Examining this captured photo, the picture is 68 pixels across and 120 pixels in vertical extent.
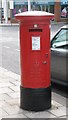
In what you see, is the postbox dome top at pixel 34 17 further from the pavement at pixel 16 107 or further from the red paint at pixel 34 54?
the pavement at pixel 16 107

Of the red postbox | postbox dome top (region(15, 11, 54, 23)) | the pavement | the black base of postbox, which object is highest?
postbox dome top (region(15, 11, 54, 23))

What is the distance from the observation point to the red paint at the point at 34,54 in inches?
222

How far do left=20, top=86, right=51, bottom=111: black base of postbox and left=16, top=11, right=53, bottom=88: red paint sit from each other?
0.08m

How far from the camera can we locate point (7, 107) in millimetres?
→ 5965

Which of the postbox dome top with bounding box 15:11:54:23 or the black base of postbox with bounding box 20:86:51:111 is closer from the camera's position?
the postbox dome top with bounding box 15:11:54:23

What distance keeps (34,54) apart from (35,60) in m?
0.10

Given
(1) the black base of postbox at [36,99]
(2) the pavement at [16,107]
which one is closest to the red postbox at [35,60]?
(1) the black base of postbox at [36,99]

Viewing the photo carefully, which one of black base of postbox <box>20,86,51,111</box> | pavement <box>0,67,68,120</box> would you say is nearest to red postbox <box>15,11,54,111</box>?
black base of postbox <box>20,86,51,111</box>

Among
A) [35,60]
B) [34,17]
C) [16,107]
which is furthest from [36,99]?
[34,17]

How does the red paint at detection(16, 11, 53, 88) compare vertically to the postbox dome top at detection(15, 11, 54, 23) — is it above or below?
below

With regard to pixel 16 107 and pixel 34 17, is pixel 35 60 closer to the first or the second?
pixel 34 17

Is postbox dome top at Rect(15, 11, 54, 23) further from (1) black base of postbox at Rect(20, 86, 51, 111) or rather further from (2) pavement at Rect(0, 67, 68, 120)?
(2) pavement at Rect(0, 67, 68, 120)

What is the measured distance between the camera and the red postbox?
5.63 metres

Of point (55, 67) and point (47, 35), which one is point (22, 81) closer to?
point (47, 35)
